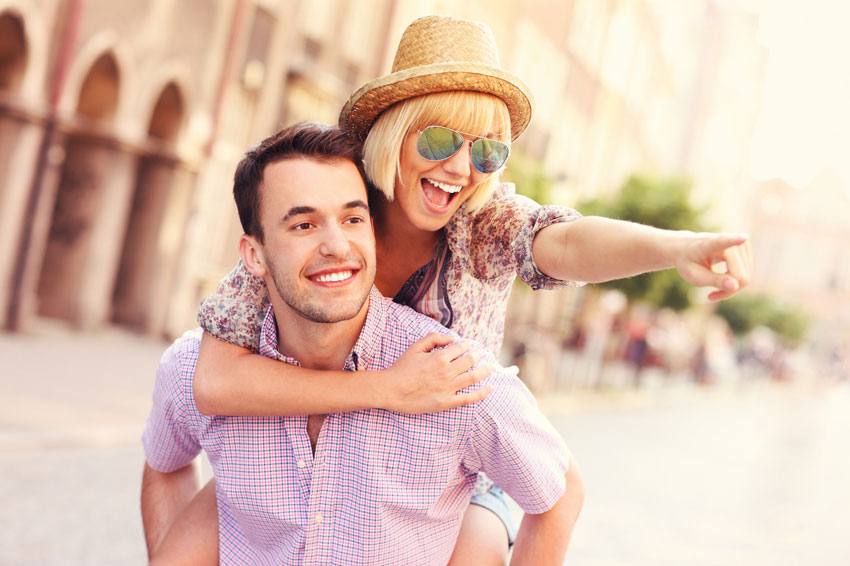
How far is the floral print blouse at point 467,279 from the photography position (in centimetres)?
273

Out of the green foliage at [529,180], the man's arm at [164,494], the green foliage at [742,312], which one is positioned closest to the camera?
the man's arm at [164,494]

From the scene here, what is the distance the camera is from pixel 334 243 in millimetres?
2393

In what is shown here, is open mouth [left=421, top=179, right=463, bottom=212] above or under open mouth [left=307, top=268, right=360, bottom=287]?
above

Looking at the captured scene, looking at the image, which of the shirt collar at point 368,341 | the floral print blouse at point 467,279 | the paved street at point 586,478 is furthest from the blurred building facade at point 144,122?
the shirt collar at point 368,341

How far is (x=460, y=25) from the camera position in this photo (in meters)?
2.85

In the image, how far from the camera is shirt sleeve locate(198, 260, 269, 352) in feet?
8.91

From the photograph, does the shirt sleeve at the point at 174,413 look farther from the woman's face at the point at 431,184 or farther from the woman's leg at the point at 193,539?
the woman's face at the point at 431,184

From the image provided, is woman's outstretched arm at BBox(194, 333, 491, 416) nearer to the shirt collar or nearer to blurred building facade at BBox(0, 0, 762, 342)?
the shirt collar

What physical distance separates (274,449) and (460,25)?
3.87ft

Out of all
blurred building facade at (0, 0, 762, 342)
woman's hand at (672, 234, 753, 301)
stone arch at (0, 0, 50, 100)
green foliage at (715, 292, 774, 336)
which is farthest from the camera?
green foliage at (715, 292, 774, 336)

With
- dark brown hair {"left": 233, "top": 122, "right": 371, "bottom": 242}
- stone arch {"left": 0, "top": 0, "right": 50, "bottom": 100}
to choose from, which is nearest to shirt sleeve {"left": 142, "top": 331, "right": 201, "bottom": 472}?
dark brown hair {"left": 233, "top": 122, "right": 371, "bottom": 242}

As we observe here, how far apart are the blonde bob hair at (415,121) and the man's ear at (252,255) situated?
0.35 metres

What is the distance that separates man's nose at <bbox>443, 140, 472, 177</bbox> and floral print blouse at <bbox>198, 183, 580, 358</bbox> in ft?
0.64

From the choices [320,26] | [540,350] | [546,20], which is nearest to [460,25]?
[320,26]
